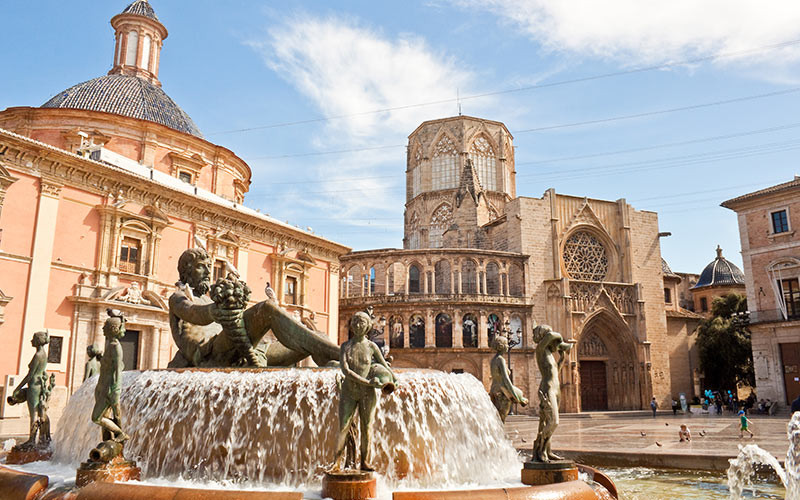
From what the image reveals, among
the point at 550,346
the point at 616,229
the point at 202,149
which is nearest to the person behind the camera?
the point at 550,346

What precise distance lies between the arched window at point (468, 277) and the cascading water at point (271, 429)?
29089 mm

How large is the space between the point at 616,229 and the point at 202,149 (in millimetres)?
26959

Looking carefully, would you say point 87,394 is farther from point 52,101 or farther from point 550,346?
point 52,101

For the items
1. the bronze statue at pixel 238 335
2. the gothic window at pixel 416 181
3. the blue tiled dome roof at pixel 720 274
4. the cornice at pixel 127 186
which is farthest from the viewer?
the blue tiled dome roof at pixel 720 274

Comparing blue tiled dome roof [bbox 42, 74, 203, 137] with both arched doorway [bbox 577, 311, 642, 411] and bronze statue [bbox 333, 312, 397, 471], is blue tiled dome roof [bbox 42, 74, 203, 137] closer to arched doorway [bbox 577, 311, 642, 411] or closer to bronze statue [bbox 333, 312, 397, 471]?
bronze statue [bbox 333, 312, 397, 471]

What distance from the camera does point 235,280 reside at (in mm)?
7465

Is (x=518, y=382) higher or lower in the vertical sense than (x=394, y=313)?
lower

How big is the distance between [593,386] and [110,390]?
34695mm

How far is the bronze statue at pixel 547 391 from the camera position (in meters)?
5.88

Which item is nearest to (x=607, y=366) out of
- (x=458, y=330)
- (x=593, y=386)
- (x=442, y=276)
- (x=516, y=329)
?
(x=593, y=386)

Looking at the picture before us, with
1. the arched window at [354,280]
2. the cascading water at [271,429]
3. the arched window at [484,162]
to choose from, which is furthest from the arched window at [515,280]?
the cascading water at [271,429]

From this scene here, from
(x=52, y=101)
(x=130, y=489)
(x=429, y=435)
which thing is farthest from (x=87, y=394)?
(x=52, y=101)

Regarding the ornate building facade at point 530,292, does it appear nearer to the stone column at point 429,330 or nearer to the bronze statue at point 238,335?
the stone column at point 429,330

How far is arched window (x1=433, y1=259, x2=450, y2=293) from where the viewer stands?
122 ft
